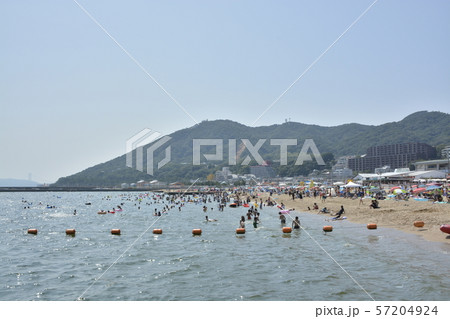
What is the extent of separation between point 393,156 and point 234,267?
567 feet

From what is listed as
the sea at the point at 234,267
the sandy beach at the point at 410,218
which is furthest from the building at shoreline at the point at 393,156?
the sea at the point at 234,267

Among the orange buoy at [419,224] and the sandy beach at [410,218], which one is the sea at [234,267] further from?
the orange buoy at [419,224]

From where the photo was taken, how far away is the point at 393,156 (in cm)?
17062

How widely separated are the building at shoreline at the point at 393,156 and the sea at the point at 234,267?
152095 millimetres

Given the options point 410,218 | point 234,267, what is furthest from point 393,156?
point 234,267

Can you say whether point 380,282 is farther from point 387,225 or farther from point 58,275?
point 387,225

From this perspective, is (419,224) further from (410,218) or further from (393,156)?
(393,156)

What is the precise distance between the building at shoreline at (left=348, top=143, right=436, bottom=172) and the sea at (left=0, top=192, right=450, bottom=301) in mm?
152095

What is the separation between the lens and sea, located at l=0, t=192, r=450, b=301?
1202cm

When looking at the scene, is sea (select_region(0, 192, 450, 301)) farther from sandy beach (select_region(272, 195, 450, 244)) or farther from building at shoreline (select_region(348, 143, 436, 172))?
building at shoreline (select_region(348, 143, 436, 172))

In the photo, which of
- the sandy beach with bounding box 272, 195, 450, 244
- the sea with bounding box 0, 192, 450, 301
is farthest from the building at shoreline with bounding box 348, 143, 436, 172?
the sea with bounding box 0, 192, 450, 301

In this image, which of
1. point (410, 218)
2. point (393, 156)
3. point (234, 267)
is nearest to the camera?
point (234, 267)

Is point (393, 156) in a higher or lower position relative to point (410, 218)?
higher

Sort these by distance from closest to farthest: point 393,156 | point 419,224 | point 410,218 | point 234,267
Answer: point 234,267, point 419,224, point 410,218, point 393,156
